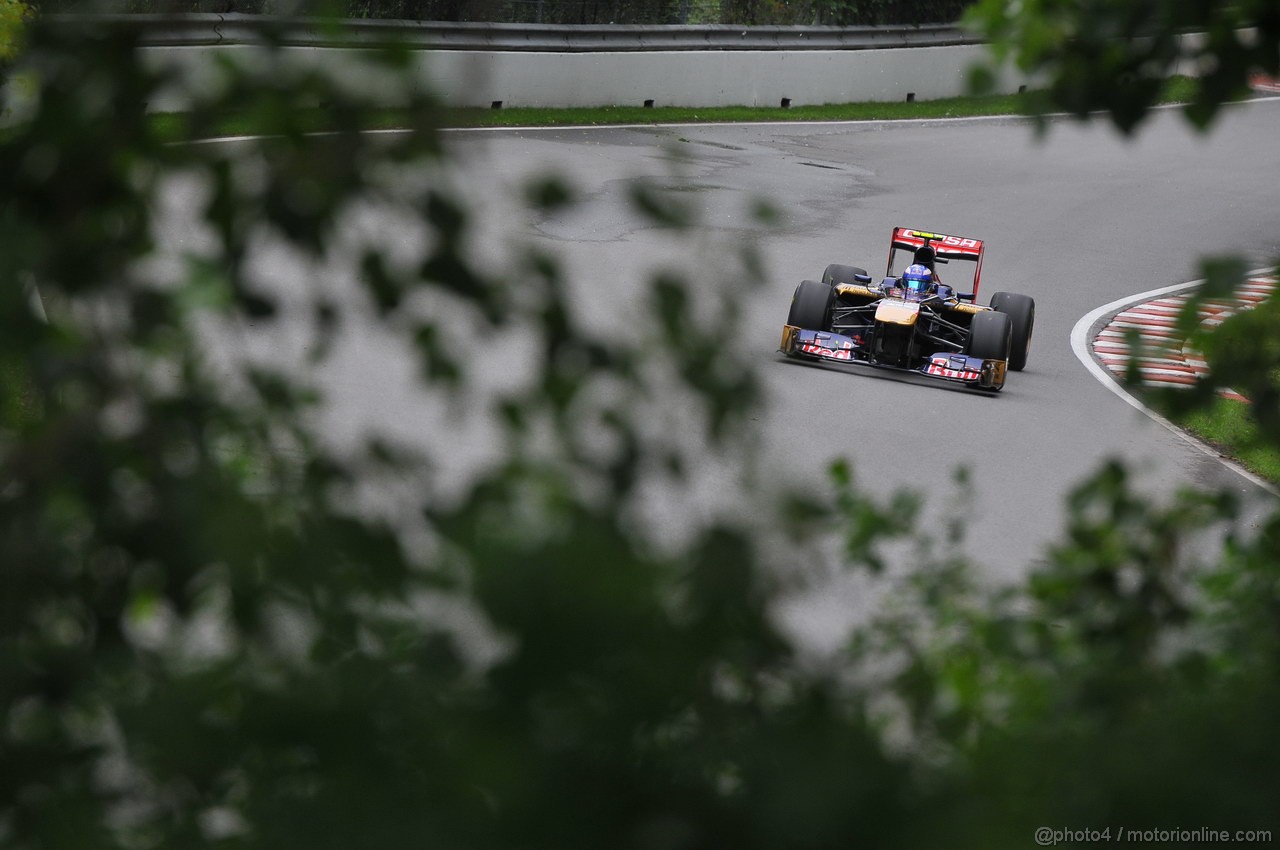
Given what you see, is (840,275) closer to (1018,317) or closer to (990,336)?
(1018,317)

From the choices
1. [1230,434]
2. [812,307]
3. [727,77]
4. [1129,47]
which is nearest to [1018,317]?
[812,307]

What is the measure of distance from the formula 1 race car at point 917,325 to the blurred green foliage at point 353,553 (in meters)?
10.1

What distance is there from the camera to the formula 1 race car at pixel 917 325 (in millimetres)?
11453

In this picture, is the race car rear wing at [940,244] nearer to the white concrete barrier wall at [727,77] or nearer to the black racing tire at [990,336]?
the black racing tire at [990,336]

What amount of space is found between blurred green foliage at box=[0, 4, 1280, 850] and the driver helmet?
35.3 ft

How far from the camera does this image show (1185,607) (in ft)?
7.52

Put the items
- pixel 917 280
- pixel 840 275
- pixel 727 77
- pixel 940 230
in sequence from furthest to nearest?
1. pixel 727 77
2. pixel 940 230
3. pixel 840 275
4. pixel 917 280

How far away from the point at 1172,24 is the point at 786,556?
1383 mm

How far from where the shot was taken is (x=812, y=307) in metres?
11.7

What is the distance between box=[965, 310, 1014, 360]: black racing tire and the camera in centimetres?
1140

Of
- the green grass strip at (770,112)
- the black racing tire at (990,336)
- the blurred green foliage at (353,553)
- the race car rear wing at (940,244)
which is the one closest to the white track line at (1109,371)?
the black racing tire at (990,336)

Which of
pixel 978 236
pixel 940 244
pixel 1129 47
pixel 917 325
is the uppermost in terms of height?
pixel 1129 47

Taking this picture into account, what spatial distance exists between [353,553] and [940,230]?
56.9 ft

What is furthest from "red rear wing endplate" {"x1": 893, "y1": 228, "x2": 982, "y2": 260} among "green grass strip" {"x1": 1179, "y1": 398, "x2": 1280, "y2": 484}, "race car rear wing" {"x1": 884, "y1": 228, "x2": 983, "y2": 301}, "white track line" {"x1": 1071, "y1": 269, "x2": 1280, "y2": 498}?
"green grass strip" {"x1": 1179, "y1": 398, "x2": 1280, "y2": 484}
